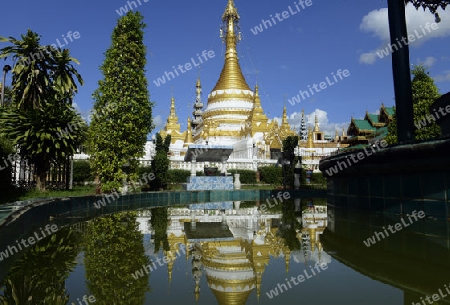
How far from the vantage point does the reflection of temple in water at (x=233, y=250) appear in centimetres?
403

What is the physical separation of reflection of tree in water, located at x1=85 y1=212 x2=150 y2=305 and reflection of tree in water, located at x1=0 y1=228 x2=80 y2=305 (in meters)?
0.27

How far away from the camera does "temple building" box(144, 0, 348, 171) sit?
3828cm

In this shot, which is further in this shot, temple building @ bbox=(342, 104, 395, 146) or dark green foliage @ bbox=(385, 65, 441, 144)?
temple building @ bbox=(342, 104, 395, 146)

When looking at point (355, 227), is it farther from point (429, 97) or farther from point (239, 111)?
point (239, 111)

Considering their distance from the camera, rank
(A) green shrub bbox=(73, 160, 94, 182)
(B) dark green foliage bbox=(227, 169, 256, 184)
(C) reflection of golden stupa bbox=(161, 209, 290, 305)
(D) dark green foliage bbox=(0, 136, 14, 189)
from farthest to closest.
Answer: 1. (B) dark green foliage bbox=(227, 169, 256, 184)
2. (A) green shrub bbox=(73, 160, 94, 182)
3. (D) dark green foliage bbox=(0, 136, 14, 189)
4. (C) reflection of golden stupa bbox=(161, 209, 290, 305)

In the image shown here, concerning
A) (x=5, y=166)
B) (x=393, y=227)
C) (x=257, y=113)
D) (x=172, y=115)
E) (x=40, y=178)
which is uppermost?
(x=172, y=115)

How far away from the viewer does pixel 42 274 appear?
4371mm

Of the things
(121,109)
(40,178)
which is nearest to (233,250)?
(121,109)

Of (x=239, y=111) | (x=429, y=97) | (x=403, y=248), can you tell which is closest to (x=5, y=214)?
(x=403, y=248)

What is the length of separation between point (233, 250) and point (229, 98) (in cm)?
4299

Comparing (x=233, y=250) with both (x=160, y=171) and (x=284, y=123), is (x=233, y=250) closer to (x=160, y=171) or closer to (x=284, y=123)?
(x=160, y=171)

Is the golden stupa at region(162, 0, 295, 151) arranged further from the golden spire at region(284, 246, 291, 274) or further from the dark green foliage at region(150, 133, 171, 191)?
the golden spire at region(284, 246, 291, 274)

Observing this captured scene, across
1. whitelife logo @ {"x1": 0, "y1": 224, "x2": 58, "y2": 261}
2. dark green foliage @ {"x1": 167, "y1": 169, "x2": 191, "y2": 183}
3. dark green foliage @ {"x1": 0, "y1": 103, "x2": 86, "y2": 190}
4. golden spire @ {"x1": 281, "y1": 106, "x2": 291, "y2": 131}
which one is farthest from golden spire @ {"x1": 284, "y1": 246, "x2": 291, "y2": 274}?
golden spire @ {"x1": 281, "y1": 106, "x2": 291, "y2": 131}

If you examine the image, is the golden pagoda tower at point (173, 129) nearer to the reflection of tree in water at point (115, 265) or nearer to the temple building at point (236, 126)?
the temple building at point (236, 126)
